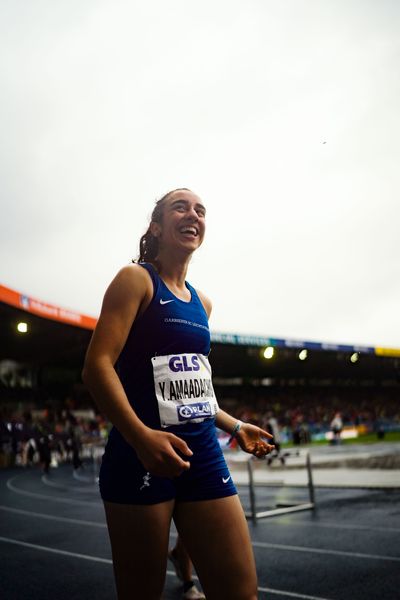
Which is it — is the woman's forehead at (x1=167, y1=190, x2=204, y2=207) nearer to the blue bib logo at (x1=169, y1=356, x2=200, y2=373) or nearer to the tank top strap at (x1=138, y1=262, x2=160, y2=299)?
the tank top strap at (x1=138, y1=262, x2=160, y2=299)

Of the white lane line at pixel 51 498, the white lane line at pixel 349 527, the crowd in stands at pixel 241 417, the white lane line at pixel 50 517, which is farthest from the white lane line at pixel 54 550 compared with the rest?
the crowd in stands at pixel 241 417

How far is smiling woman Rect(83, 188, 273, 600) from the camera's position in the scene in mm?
1777

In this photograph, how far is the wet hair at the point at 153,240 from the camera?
2.27m

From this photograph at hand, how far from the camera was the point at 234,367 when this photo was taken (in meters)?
43.7

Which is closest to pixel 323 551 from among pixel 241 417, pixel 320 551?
pixel 320 551

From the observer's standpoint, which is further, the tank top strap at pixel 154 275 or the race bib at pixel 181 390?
the tank top strap at pixel 154 275

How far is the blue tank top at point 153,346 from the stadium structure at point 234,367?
18.4 meters

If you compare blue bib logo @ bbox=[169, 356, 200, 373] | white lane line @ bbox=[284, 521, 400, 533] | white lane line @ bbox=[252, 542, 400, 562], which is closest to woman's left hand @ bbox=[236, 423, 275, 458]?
blue bib logo @ bbox=[169, 356, 200, 373]

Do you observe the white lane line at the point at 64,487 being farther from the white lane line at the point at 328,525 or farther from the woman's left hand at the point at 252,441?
the woman's left hand at the point at 252,441

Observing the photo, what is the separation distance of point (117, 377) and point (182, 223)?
0.72 metres

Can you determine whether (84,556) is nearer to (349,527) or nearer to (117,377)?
(349,527)

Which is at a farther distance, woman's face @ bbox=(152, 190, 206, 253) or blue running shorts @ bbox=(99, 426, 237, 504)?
woman's face @ bbox=(152, 190, 206, 253)

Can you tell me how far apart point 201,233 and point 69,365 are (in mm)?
36668

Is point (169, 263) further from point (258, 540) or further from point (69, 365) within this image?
point (69, 365)
